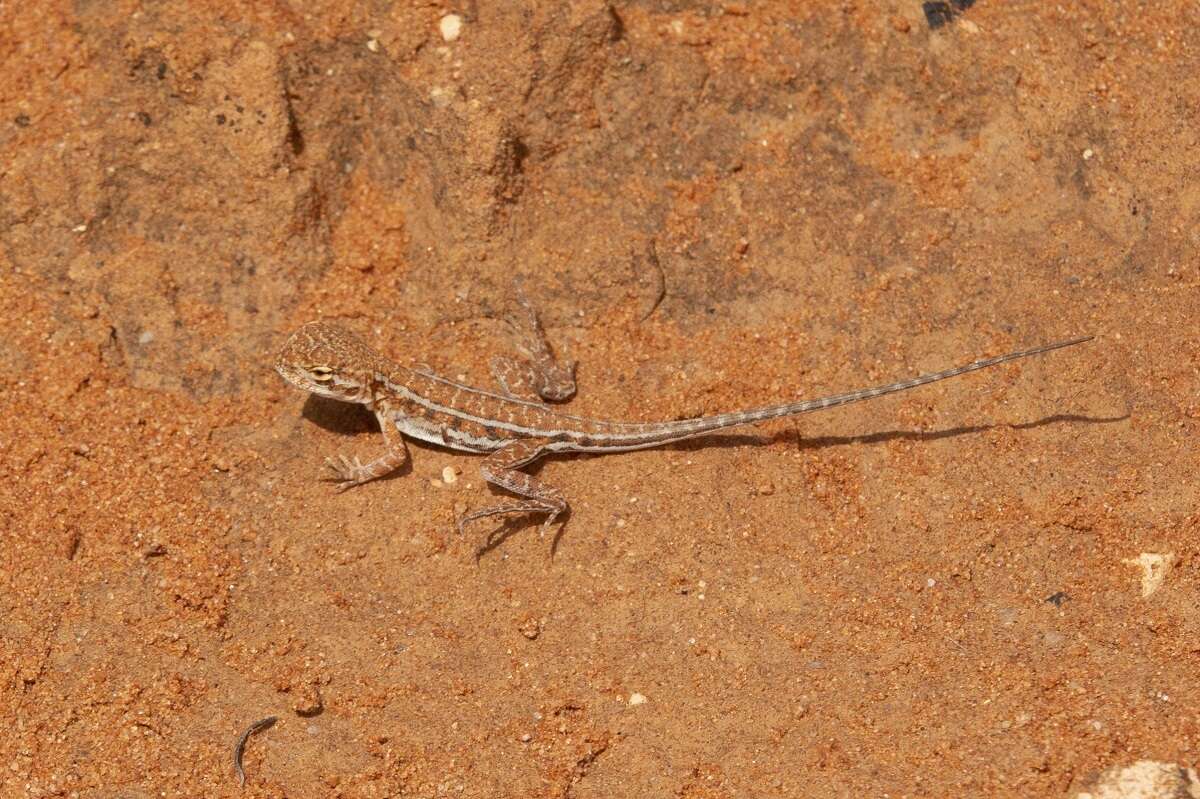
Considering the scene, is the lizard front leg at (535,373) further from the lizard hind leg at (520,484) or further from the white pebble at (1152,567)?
the white pebble at (1152,567)

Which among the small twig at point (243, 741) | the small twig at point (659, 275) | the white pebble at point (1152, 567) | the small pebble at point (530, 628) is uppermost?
the small twig at point (659, 275)

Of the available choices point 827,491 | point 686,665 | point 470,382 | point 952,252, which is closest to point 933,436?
point 827,491

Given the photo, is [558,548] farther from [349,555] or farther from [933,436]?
[933,436]

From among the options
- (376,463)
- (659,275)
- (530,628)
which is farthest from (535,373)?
(530,628)

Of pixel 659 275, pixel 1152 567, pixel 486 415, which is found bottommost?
pixel 1152 567

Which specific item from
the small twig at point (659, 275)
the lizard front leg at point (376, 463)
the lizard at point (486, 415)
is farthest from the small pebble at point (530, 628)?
the small twig at point (659, 275)

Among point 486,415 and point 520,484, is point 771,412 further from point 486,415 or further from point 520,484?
point 486,415

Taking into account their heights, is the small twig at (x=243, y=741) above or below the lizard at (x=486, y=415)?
below

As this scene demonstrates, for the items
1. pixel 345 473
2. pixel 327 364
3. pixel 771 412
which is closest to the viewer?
pixel 771 412
